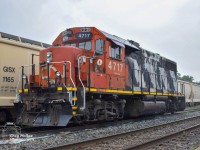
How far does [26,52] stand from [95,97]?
371 centimetres

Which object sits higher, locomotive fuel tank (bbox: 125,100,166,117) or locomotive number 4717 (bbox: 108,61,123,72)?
locomotive number 4717 (bbox: 108,61,123,72)

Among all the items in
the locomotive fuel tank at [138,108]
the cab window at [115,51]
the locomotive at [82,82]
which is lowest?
the locomotive fuel tank at [138,108]

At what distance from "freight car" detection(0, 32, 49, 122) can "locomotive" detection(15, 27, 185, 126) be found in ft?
1.38

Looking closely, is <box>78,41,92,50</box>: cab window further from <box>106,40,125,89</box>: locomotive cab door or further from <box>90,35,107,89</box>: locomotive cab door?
<box>106,40,125,89</box>: locomotive cab door

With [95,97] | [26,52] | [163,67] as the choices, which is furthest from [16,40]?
[163,67]

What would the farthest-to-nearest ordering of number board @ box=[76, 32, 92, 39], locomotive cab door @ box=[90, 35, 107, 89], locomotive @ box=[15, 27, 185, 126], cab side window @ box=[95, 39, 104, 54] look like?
number board @ box=[76, 32, 92, 39]
cab side window @ box=[95, 39, 104, 54]
locomotive cab door @ box=[90, 35, 107, 89]
locomotive @ box=[15, 27, 185, 126]

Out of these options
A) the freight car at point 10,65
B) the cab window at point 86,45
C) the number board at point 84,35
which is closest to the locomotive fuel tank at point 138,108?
the cab window at point 86,45

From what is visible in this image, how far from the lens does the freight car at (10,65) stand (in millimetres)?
11203

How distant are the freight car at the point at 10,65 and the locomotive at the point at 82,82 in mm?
422

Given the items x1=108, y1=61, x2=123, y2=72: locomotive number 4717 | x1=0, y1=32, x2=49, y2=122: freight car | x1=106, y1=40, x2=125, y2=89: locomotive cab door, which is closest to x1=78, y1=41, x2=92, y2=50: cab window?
x1=106, y1=40, x2=125, y2=89: locomotive cab door

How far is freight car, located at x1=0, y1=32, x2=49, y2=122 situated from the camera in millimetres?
11203

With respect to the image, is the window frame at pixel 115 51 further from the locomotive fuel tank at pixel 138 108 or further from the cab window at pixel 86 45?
the locomotive fuel tank at pixel 138 108

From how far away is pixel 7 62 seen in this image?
11.5m

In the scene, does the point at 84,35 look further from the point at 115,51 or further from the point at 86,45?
the point at 115,51
